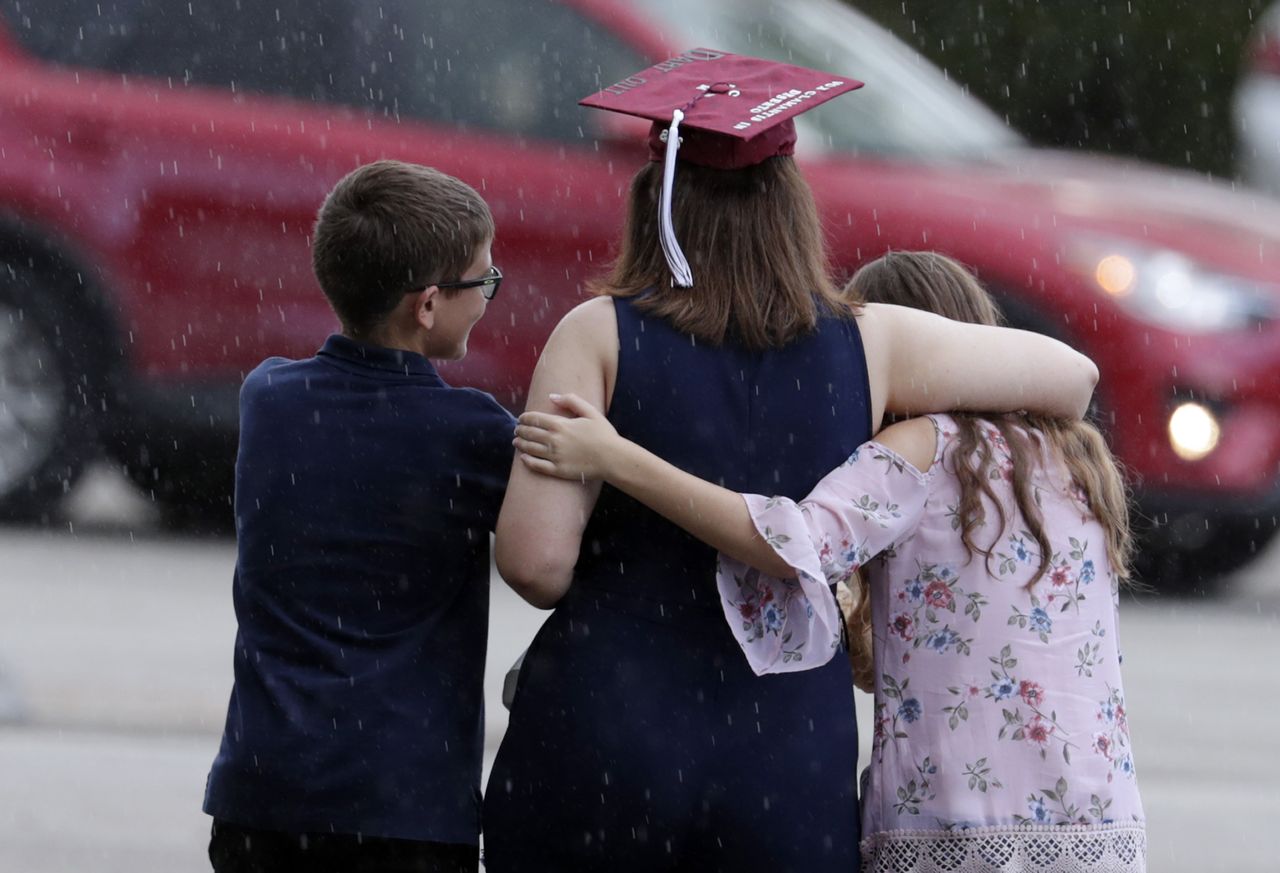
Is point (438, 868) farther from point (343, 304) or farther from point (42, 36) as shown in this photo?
point (42, 36)

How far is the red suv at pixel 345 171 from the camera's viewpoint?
23.0ft

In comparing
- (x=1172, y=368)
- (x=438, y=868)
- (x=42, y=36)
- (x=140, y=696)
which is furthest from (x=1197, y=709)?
(x=42, y=36)

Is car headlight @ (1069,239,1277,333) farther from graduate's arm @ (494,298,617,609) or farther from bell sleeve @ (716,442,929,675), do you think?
graduate's arm @ (494,298,617,609)

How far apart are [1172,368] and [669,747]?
4.56 metres

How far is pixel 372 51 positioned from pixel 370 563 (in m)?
5.02

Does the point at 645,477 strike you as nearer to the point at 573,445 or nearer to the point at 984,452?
the point at 573,445

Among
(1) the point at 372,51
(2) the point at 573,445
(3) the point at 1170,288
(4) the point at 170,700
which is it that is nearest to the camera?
(2) the point at 573,445

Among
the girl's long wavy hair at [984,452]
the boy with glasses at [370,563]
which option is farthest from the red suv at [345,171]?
the boy with glasses at [370,563]

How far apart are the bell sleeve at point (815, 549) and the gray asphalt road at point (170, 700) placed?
7.45 ft

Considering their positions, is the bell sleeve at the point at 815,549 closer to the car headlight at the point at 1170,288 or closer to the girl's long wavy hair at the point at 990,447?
the girl's long wavy hair at the point at 990,447

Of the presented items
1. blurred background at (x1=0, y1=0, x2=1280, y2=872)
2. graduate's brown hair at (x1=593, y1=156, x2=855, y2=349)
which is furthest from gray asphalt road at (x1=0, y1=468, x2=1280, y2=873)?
graduate's brown hair at (x1=593, y1=156, x2=855, y2=349)

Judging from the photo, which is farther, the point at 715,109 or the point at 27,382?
the point at 27,382

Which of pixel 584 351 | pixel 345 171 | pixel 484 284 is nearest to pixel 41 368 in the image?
pixel 345 171

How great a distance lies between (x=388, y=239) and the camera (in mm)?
2826
